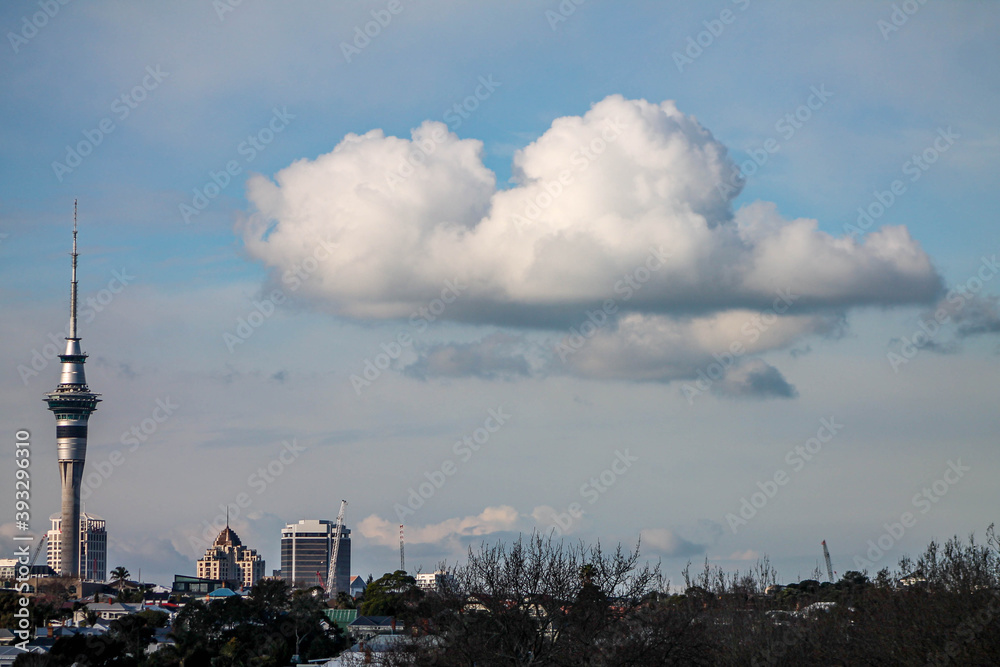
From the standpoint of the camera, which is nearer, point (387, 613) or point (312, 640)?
point (312, 640)

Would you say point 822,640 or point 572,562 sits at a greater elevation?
point 572,562

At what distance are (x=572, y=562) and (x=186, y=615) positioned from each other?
66.3 meters

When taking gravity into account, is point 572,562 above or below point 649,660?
above

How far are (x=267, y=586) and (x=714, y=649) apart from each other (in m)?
67.4

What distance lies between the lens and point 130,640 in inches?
3888

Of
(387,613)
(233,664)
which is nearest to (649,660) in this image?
(233,664)

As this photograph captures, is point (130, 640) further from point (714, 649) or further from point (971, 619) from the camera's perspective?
point (971, 619)

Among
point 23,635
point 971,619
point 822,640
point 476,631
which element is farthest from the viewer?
point 23,635

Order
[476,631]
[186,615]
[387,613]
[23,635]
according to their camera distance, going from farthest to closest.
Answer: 1. [387,613]
2. [186,615]
3. [23,635]
4. [476,631]

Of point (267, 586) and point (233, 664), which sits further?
point (267, 586)

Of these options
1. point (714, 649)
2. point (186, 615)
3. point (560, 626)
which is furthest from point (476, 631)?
point (186, 615)

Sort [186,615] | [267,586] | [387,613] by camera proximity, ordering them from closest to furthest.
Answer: [186,615]
[267,586]
[387,613]

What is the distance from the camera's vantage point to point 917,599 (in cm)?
4888

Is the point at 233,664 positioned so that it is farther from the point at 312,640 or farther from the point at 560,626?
the point at 560,626
